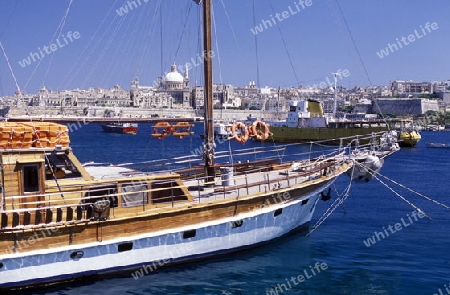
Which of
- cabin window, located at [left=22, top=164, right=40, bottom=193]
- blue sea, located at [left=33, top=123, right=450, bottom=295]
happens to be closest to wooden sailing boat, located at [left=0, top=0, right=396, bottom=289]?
cabin window, located at [left=22, top=164, right=40, bottom=193]

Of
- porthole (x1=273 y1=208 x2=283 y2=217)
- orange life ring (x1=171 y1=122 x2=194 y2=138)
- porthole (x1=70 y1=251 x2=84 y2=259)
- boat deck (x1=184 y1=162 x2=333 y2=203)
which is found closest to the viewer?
porthole (x1=70 y1=251 x2=84 y2=259)

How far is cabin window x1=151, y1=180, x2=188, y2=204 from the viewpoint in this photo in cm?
1505

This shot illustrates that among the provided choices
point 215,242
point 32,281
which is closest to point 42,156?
point 32,281

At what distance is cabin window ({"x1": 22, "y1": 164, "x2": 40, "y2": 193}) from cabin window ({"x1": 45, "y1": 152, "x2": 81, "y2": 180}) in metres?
0.43

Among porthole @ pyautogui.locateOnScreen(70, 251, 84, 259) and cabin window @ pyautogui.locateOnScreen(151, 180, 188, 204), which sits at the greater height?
cabin window @ pyautogui.locateOnScreen(151, 180, 188, 204)

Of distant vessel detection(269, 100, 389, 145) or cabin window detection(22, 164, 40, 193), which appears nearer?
cabin window detection(22, 164, 40, 193)

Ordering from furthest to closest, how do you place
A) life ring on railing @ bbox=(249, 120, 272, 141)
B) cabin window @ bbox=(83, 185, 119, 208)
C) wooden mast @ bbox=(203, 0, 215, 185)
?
1. life ring on railing @ bbox=(249, 120, 272, 141)
2. wooden mast @ bbox=(203, 0, 215, 185)
3. cabin window @ bbox=(83, 185, 119, 208)

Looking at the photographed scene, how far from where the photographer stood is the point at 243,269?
15648 millimetres

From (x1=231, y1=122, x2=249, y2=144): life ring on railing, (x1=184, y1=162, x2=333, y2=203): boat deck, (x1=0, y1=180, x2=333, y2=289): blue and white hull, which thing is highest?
(x1=231, y1=122, x2=249, y2=144): life ring on railing

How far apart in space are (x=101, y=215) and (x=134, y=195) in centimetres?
121

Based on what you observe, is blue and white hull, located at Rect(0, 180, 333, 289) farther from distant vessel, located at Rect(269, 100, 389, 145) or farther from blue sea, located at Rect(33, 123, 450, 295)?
distant vessel, located at Rect(269, 100, 389, 145)

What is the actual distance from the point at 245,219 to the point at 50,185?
5459 millimetres

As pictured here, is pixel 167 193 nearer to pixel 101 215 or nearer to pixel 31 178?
pixel 101 215

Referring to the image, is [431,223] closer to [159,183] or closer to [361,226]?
[361,226]
